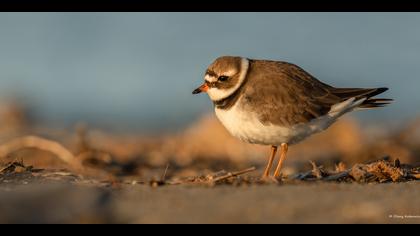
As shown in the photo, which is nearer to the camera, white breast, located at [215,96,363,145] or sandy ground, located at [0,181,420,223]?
sandy ground, located at [0,181,420,223]

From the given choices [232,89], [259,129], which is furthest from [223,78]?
[259,129]

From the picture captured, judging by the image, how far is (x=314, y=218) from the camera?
3754mm

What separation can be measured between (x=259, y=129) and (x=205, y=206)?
2.14 meters

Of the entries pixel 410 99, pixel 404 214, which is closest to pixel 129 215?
pixel 404 214

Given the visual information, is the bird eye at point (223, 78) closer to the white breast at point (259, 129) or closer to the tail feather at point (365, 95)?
the white breast at point (259, 129)

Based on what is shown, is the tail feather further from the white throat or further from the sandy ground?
the sandy ground

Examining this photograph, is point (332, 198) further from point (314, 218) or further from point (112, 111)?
point (112, 111)

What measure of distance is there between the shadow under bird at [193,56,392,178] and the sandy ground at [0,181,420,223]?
1.57m

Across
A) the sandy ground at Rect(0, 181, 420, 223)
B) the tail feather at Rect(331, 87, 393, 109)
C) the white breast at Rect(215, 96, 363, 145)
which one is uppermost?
the tail feather at Rect(331, 87, 393, 109)

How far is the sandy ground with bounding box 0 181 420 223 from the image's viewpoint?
3.68 m

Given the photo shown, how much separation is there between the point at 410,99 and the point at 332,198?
14.3 m

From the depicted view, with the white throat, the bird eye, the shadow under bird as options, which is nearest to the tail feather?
the shadow under bird

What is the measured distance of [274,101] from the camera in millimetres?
6145

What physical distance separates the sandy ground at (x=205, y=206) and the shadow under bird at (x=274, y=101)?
1.57 metres
